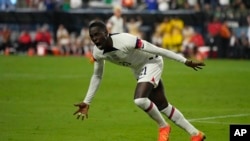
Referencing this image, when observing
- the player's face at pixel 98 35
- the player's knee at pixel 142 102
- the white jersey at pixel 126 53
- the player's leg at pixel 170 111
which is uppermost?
the player's face at pixel 98 35

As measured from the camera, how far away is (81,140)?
12.7 metres

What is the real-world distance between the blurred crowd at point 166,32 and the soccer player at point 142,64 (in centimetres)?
2329

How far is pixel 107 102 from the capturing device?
61.4ft

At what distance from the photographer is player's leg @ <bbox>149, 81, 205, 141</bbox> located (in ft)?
38.6

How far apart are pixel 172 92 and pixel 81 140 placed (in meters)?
8.56

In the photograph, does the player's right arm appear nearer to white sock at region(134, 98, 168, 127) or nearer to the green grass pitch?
white sock at region(134, 98, 168, 127)

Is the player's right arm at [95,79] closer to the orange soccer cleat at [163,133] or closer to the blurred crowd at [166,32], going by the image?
the orange soccer cleat at [163,133]

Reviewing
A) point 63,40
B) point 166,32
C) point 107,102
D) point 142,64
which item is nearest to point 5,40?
point 63,40

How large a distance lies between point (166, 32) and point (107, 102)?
61.9 ft

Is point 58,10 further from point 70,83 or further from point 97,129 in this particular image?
point 97,129

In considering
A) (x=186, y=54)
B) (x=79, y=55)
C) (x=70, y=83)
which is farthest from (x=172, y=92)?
(x=79, y=55)

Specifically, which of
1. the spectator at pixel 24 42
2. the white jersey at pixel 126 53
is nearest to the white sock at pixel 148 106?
the white jersey at pixel 126 53

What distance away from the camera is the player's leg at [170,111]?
38.6 ft

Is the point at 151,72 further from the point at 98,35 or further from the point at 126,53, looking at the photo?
the point at 98,35
